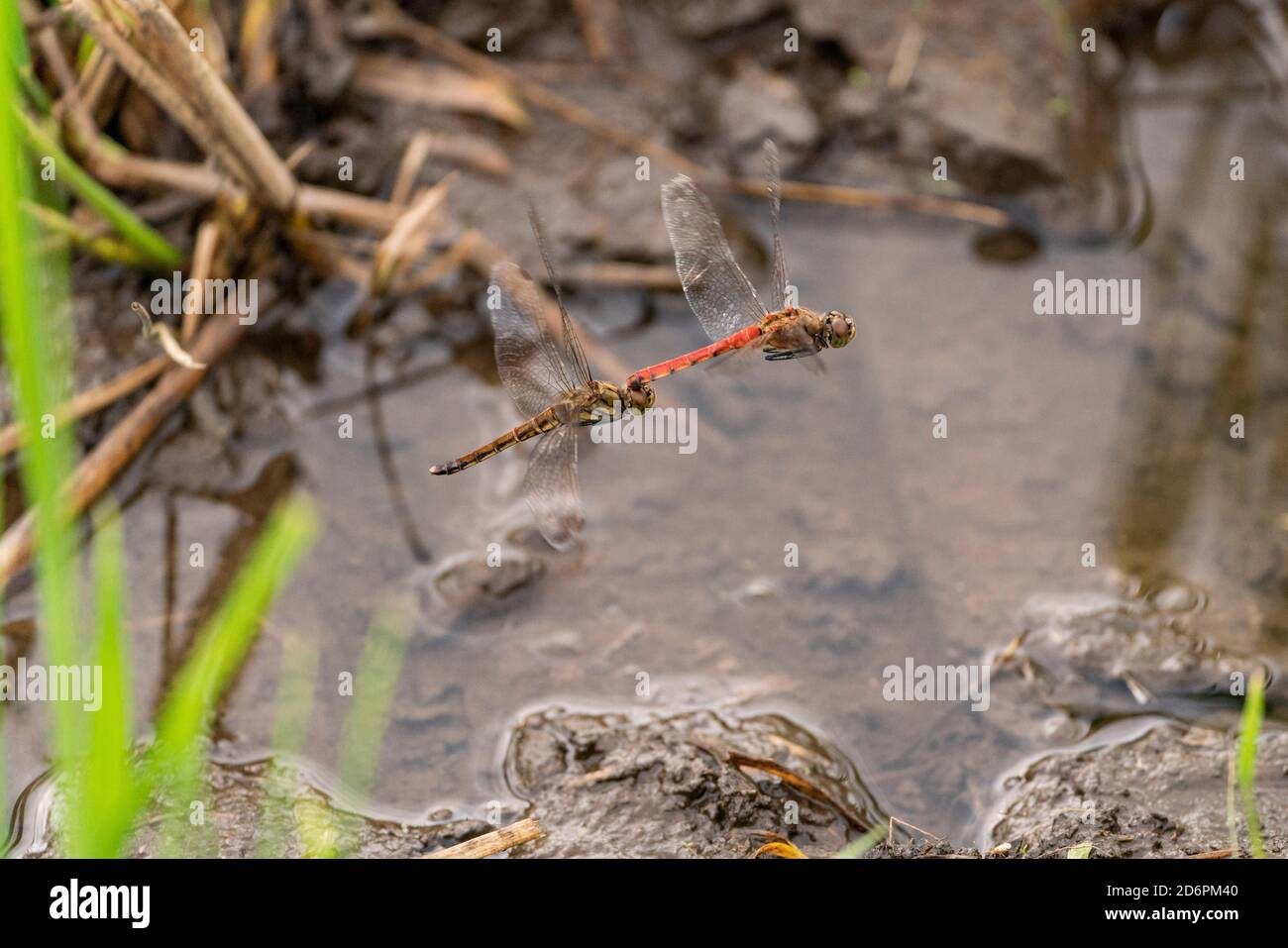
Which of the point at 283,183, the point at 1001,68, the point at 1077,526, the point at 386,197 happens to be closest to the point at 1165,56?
the point at 1001,68

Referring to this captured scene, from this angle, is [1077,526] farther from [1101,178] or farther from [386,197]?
[386,197]

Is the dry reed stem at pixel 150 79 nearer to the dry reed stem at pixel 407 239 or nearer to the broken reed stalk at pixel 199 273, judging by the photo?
the broken reed stalk at pixel 199 273

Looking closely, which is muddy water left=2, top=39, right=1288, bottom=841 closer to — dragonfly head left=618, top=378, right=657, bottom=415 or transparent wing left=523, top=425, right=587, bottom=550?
transparent wing left=523, top=425, right=587, bottom=550

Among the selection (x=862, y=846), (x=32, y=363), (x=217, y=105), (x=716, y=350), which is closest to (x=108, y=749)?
(x=32, y=363)

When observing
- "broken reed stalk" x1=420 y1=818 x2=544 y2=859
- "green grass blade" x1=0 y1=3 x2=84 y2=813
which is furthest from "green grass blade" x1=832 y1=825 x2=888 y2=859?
"green grass blade" x1=0 y1=3 x2=84 y2=813

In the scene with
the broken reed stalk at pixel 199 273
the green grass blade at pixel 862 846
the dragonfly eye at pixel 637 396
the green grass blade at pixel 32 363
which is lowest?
the green grass blade at pixel 862 846

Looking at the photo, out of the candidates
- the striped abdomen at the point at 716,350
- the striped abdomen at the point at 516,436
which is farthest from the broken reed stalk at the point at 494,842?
the striped abdomen at the point at 716,350
